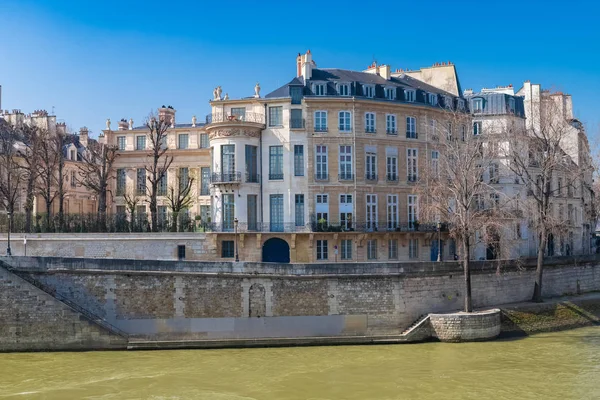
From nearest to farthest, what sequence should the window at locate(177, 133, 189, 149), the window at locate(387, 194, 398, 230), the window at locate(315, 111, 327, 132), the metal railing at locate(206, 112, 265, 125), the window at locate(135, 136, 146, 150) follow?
the metal railing at locate(206, 112, 265, 125) < the window at locate(315, 111, 327, 132) < the window at locate(387, 194, 398, 230) < the window at locate(177, 133, 189, 149) < the window at locate(135, 136, 146, 150)

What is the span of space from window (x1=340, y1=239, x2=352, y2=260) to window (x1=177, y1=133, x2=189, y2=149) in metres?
14.7

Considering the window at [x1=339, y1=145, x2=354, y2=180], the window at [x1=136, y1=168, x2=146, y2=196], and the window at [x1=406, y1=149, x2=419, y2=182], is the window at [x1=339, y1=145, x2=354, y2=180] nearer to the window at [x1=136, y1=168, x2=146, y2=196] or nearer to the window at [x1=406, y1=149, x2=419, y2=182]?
the window at [x1=406, y1=149, x2=419, y2=182]

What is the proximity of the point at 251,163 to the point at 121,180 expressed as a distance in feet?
42.8

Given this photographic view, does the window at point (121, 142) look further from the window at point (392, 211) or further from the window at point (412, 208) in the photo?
the window at point (412, 208)

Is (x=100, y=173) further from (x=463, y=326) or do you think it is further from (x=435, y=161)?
(x=463, y=326)

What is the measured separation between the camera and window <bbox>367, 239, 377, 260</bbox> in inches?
1294

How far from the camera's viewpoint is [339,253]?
32312mm

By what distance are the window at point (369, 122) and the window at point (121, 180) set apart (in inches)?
687

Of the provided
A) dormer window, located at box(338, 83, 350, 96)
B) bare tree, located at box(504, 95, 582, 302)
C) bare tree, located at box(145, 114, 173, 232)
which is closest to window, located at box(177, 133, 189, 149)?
bare tree, located at box(145, 114, 173, 232)

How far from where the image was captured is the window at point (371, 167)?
33344 mm

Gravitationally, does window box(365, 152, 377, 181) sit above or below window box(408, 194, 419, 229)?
above

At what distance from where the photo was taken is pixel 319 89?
33500 mm

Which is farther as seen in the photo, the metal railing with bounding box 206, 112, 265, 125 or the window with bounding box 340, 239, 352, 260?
the metal railing with bounding box 206, 112, 265, 125

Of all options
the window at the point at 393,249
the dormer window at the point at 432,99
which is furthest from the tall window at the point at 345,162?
the dormer window at the point at 432,99
